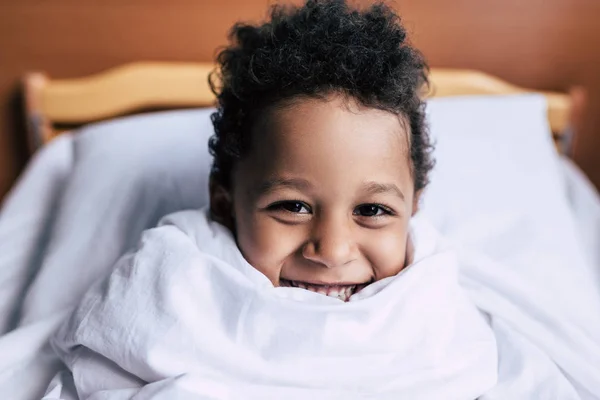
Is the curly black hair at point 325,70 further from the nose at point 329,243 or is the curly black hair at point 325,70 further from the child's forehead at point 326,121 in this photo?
the nose at point 329,243

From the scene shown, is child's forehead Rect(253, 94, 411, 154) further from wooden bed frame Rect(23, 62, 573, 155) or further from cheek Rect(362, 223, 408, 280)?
wooden bed frame Rect(23, 62, 573, 155)

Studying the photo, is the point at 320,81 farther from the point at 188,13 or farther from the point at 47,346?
the point at 188,13

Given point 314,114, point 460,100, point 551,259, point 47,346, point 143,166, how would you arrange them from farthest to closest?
point 460,100 < point 143,166 < point 551,259 < point 47,346 < point 314,114

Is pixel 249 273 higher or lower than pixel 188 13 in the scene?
lower

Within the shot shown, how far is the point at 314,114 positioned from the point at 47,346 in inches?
19.5

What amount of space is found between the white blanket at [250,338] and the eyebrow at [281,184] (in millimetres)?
94

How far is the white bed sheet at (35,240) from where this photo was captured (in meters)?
0.81

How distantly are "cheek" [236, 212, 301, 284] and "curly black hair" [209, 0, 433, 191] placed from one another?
0.10 metres

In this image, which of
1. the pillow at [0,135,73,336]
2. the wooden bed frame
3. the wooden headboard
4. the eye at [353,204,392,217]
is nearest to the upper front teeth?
the eye at [353,204,392,217]

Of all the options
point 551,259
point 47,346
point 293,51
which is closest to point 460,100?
point 551,259

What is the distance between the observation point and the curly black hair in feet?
2.43

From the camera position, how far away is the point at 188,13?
1.47m

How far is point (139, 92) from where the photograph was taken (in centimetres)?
144

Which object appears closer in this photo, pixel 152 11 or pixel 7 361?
pixel 7 361
